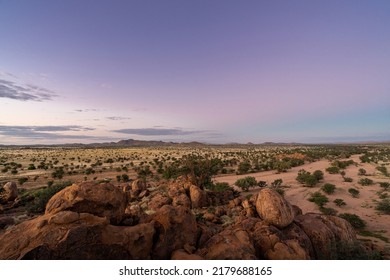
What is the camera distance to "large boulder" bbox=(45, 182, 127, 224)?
25.5 feet

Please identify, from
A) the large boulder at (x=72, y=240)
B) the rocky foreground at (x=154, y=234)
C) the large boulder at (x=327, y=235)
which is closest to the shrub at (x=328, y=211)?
the large boulder at (x=327, y=235)

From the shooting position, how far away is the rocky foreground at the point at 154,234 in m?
6.37

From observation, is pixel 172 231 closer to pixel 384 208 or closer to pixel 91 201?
pixel 91 201

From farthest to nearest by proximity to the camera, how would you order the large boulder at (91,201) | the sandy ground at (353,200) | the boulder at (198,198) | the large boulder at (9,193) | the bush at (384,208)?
the large boulder at (9,193)
the boulder at (198,198)
the bush at (384,208)
the sandy ground at (353,200)
the large boulder at (91,201)

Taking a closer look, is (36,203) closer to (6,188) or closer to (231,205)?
(6,188)

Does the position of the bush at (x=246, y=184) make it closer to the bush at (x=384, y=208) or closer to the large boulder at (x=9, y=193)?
the bush at (x=384, y=208)

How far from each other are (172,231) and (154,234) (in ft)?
2.25

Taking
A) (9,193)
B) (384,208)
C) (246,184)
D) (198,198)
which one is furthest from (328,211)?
(9,193)

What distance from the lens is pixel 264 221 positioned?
395 inches

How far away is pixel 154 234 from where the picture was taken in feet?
26.6

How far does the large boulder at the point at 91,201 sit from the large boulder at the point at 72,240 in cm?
79

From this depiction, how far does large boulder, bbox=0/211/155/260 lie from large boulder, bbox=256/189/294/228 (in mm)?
5779

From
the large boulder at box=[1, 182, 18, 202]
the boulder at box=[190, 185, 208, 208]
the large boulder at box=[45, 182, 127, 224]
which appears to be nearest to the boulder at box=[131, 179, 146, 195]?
the boulder at box=[190, 185, 208, 208]
